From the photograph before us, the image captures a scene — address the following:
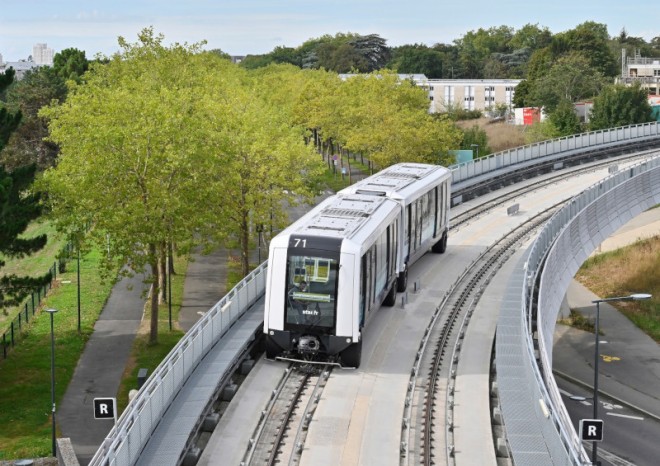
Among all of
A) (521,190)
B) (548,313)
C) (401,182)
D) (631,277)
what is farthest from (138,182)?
(631,277)

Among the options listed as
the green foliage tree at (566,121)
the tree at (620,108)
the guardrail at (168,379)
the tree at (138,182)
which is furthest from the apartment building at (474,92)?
the guardrail at (168,379)

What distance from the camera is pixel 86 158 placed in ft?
129

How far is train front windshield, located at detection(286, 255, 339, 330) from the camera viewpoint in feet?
100

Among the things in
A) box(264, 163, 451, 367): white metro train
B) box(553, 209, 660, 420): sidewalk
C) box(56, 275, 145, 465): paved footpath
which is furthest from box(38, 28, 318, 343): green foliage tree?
box(553, 209, 660, 420): sidewalk

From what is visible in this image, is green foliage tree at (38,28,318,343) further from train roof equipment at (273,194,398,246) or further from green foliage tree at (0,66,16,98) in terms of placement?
train roof equipment at (273,194,398,246)

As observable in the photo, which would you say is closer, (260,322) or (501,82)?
(260,322)

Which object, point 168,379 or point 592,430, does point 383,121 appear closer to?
point 168,379

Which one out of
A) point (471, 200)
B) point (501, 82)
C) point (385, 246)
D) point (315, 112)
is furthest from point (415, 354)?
point (501, 82)

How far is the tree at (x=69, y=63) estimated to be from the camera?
104 metres

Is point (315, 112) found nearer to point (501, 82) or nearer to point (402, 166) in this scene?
point (402, 166)

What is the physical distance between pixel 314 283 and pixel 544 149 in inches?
2151

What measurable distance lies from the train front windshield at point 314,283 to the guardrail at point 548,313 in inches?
213

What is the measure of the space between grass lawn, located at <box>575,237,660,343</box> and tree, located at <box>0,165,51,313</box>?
35.1 meters

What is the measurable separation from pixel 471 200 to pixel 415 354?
1396 inches
